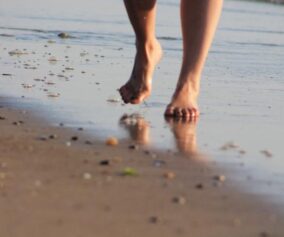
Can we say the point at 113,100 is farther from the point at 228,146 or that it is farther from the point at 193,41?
the point at 228,146

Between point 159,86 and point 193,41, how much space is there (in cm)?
124

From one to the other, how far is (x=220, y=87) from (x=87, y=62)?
1.56 metres

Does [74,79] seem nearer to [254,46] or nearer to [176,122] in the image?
[176,122]

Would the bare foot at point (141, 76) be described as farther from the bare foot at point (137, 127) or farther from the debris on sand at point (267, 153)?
the debris on sand at point (267, 153)

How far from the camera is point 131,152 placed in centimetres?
372

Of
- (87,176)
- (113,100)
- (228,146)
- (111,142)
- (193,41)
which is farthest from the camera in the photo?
(113,100)

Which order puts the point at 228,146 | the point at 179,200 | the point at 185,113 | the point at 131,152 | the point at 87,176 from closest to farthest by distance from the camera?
1. the point at 179,200
2. the point at 87,176
3. the point at 131,152
4. the point at 228,146
5. the point at 185,113

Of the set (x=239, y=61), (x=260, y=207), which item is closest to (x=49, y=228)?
(x=260, y=207)

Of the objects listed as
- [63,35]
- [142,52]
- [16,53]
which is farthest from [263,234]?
[63,35]

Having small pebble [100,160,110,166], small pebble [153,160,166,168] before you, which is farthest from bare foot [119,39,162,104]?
small pebble [100,160,110,166]

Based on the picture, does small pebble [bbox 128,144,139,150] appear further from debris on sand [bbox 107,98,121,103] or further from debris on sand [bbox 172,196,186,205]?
debris on sand [bbox 107,98,121,103]

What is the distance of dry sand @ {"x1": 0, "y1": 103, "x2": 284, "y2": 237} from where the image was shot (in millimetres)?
2627

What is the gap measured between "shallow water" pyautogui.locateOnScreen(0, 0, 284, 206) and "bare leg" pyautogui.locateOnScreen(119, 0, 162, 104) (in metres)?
0.09

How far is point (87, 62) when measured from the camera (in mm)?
7379
